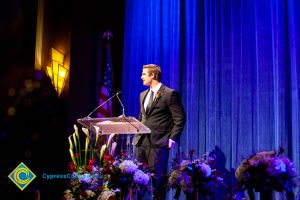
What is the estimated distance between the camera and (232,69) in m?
5.49

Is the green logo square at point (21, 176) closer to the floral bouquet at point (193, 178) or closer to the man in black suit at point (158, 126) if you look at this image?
the man in black suit at point (158, 126)

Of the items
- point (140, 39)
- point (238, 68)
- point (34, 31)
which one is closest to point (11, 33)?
point (34, 31)

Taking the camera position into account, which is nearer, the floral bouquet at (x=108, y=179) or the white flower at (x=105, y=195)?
the floral bouquet at (x=108, y=179)

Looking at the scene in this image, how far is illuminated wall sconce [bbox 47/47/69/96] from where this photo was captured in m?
6.94

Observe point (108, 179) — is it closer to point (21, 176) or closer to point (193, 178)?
point (193, 178)

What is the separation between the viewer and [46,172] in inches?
271

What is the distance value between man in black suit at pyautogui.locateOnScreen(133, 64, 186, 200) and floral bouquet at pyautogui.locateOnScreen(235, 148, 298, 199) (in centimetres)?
134

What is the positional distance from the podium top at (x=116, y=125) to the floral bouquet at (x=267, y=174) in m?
1.30

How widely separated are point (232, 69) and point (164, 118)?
1175 millimetres

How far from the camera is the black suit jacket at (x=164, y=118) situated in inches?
193

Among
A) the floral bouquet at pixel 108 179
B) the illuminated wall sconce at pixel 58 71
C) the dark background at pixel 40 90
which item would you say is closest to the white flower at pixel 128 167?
the floral bouquet at pixel 108 179

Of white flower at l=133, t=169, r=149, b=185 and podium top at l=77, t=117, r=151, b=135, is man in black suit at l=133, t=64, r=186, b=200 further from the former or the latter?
white flower at l=133, t=169, r=149, b=185

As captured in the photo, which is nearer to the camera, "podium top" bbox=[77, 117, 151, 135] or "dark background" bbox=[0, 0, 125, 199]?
"podium top" bbox=[77, 117, 151, 135]

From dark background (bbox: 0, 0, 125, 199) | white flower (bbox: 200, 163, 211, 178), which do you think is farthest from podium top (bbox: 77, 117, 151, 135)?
dark background (bbox: 0, 0, 125, 199)
